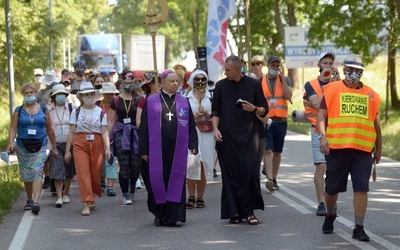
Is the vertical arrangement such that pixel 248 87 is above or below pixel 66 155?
above

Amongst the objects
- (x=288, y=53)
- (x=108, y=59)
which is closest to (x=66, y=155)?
(x=288, y=53)

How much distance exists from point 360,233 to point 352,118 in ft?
3.69

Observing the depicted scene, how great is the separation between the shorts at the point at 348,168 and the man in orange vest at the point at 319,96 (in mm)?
1610

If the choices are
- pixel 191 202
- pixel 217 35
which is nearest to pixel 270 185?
pixel 191 202

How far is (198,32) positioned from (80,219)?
208 feet

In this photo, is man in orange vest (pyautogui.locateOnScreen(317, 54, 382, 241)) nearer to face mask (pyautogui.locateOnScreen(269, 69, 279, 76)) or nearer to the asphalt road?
the asphalt road

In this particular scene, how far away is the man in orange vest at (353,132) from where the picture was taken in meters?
10.6

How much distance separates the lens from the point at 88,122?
14.3 meters

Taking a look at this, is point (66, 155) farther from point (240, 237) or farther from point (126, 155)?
point (240, 237)

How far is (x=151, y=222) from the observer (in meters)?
12.8

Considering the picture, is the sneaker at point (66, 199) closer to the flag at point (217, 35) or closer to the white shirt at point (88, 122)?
the white shirt at point (88, 122)

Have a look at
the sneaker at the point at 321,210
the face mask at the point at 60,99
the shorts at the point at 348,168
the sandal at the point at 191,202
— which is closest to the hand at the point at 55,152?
the face mask at the point at 60,99

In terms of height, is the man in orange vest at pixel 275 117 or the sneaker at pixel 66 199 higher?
the man in orange vest at pixel 275 117

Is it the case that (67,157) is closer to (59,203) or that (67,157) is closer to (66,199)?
(59,203)
